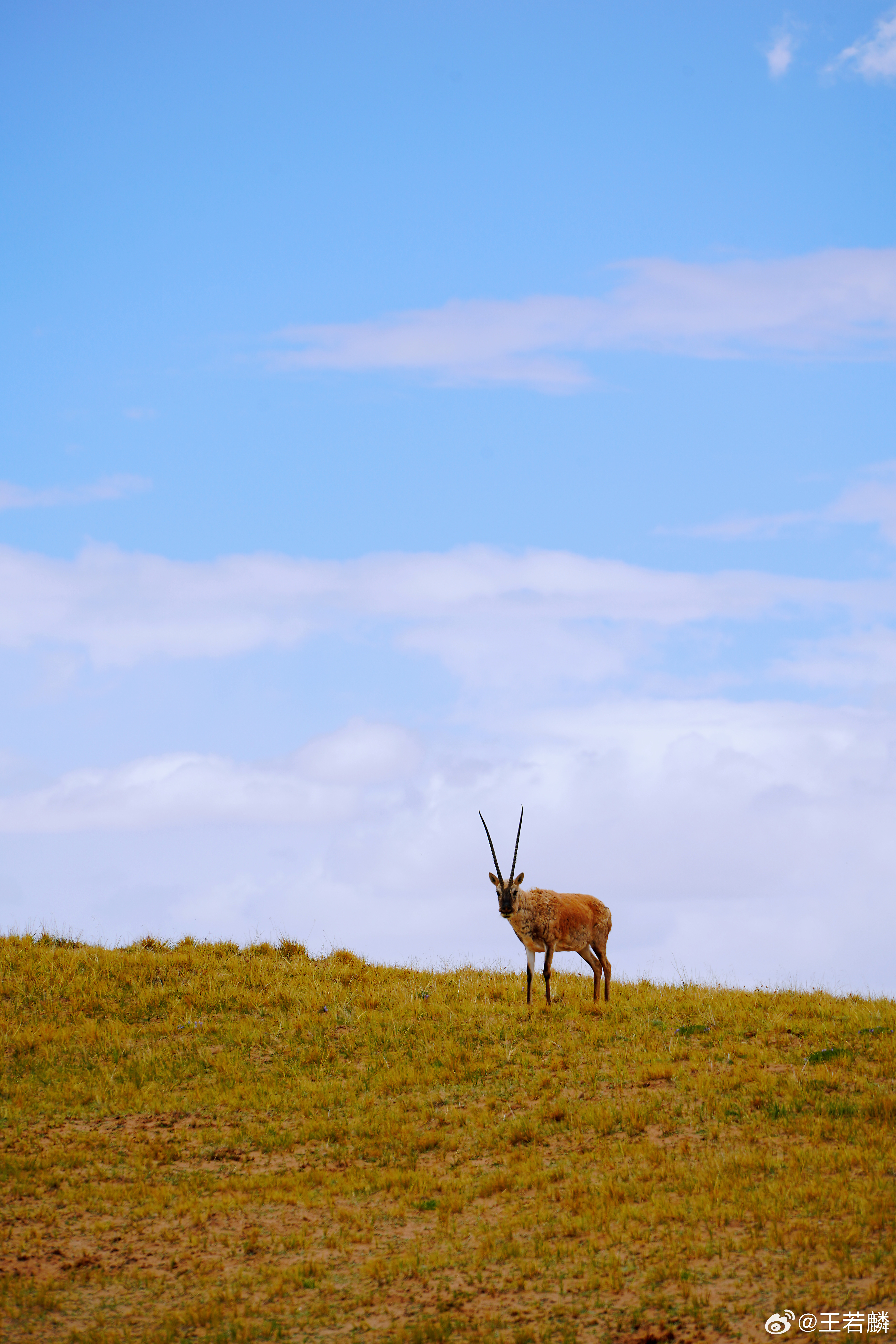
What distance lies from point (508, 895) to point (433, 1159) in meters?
5.85

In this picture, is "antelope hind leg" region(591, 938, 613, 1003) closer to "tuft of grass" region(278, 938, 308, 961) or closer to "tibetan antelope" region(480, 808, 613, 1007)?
"tibetan antelope" region(480, 808, 613, 1007)

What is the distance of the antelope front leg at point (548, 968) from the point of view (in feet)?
64.7

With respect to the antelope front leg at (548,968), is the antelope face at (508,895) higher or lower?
higher

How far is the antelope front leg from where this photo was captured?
19734 millimetres

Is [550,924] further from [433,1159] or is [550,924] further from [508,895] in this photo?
[433,1159]

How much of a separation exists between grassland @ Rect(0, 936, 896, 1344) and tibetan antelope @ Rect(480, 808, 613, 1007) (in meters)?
0.96

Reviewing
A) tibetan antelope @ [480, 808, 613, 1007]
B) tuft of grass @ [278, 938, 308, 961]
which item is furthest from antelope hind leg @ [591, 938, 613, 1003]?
tuft of grass @ [278, 938, 308, 961]

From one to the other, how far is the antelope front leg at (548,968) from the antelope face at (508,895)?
0.94 meters

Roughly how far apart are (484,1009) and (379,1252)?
855 centimetres

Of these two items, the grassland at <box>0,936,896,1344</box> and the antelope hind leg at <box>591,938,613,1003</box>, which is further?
the antelope hind leg at <box>591,938,613,1003</box>

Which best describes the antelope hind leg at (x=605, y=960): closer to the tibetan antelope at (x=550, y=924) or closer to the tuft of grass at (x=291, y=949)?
the tibetan antelope at (x=550, y=924)

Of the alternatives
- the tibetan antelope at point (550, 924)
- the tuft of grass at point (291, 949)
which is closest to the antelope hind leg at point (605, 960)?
the tibetan antelope at point (550, 924)

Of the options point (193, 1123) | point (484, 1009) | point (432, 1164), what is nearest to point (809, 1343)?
point (432, 1164)

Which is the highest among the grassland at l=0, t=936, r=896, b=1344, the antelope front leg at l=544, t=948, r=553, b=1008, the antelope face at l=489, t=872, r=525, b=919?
the antelope face at l=489, t=872, r=525, b=919
